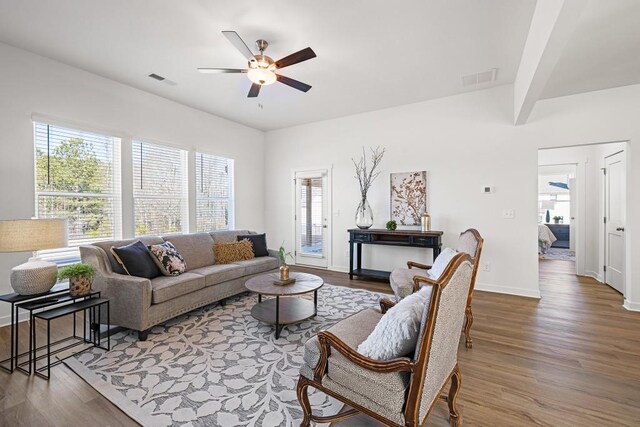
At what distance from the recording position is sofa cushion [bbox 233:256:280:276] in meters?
3.98

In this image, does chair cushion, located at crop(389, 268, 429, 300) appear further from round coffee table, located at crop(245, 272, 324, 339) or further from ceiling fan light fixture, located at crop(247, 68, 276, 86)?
ceiling fan light fixture, located at crop(247, 68, 276, 86)

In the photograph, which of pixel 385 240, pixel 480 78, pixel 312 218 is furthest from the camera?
pixel 312 218

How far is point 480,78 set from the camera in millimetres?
3854

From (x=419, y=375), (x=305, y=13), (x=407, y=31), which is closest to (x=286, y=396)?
(x=419, y=375)

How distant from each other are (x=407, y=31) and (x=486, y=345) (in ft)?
10.4

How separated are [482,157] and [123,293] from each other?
5013 mm

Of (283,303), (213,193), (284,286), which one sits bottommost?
(283,303)

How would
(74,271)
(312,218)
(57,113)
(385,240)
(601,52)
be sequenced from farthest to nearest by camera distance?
(312,218) → (385,240) → (57,113) → (601,52) → (74,271)

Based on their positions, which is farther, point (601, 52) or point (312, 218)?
point (312, 218)

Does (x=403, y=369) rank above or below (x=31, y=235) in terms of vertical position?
below

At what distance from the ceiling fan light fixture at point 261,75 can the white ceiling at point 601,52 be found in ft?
9.12

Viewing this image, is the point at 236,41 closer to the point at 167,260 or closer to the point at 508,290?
the point at 167,260

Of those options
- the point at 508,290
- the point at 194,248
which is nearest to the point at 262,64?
the point at 194,248

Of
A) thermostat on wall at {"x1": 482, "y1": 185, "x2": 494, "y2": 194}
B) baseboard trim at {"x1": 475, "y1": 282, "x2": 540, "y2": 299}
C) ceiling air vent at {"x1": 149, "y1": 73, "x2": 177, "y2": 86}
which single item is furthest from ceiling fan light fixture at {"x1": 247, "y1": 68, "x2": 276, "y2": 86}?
baseboard trim at {"x1": 475, "y1": 282, "x2": 540, "y2": 299}
